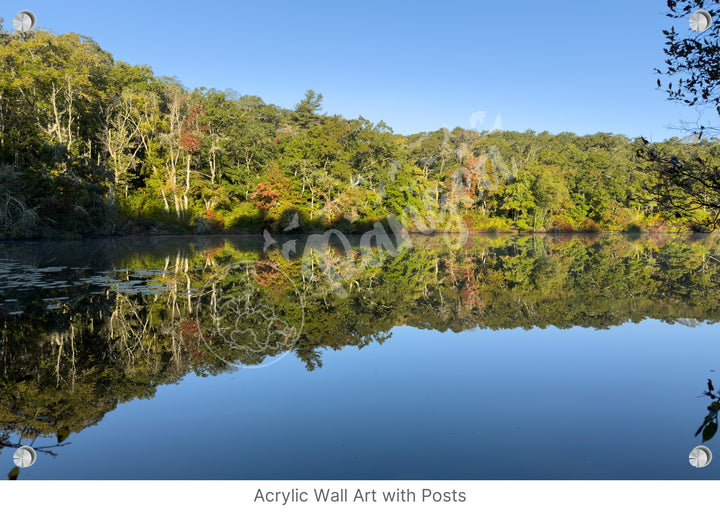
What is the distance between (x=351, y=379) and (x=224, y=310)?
13.0 ft

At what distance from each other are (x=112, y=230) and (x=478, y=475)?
86.4ft

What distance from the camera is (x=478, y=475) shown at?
3.20 m

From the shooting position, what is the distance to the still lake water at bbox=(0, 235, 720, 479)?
3.40 meters

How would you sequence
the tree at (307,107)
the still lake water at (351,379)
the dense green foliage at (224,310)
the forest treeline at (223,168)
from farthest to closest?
the tree at (307,107), the forest treeline at (223,168), the dense green foliage at (224,310), the still lake water at (351,379)

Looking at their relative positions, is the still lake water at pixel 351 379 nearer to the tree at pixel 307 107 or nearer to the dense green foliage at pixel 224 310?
the dense green foliage at pixel 224 310

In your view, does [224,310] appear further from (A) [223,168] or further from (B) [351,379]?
(A) [223,168]

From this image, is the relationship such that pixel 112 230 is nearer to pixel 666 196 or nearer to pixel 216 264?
pixel 216 264

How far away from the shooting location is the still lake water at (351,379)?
3398 mm

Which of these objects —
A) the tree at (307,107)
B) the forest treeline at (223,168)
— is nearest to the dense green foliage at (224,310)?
the forest treeline at (223,168)

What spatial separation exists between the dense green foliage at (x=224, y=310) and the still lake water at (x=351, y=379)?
4 centimetres

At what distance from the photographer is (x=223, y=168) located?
34.3 m

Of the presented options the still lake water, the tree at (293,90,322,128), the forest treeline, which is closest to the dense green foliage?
the still lake water

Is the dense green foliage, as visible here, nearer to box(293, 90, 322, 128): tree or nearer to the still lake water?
the still lake water

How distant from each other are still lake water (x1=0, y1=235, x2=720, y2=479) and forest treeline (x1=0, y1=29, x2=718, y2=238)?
11539mm
